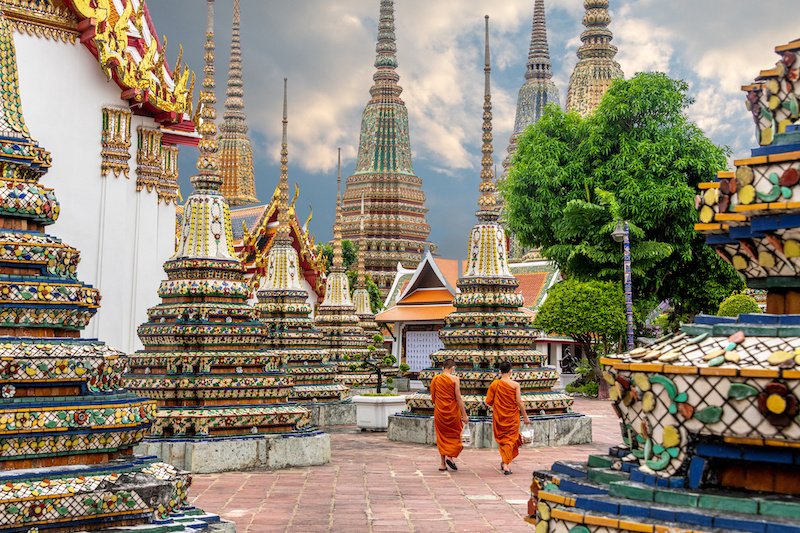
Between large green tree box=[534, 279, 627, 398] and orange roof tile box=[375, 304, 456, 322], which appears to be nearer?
large green tree box=[534, 279, 627, 398]

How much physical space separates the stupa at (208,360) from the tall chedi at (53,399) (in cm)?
580

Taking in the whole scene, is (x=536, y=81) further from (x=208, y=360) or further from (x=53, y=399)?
(x=53, y=399)

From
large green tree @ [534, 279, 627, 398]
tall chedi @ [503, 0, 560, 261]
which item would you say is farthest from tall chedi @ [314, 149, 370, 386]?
tall chedi @ [503, 0, 560, 261]

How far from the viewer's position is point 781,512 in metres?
3.90

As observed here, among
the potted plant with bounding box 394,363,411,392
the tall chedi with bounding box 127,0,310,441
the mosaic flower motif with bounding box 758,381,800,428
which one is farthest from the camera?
the potted plant with bounding box 394,363,411,392

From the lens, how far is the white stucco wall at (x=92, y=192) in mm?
14805

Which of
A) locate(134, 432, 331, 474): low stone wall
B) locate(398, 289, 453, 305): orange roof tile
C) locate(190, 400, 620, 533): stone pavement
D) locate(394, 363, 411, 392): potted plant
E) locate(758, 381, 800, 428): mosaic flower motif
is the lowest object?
locate(190, 400, 620, 533): stone pavement

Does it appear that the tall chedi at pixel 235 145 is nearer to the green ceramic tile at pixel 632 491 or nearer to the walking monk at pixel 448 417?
the walking monk at pixel 448 417

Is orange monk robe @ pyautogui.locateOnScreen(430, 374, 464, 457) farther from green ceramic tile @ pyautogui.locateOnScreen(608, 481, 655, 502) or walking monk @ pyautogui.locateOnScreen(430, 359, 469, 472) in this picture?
green ceramic tile @ pyautogui.locateOnScreen(608, 481, 655, 502)

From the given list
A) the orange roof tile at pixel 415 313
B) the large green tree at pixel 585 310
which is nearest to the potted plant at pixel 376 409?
the large green tree at pixel 585 310

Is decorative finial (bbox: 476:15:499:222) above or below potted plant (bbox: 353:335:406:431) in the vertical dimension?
above

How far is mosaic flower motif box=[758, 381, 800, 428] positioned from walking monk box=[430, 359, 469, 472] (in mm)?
8642

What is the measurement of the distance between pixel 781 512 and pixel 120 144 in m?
13.9

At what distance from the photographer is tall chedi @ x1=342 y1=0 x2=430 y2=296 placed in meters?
53.6
